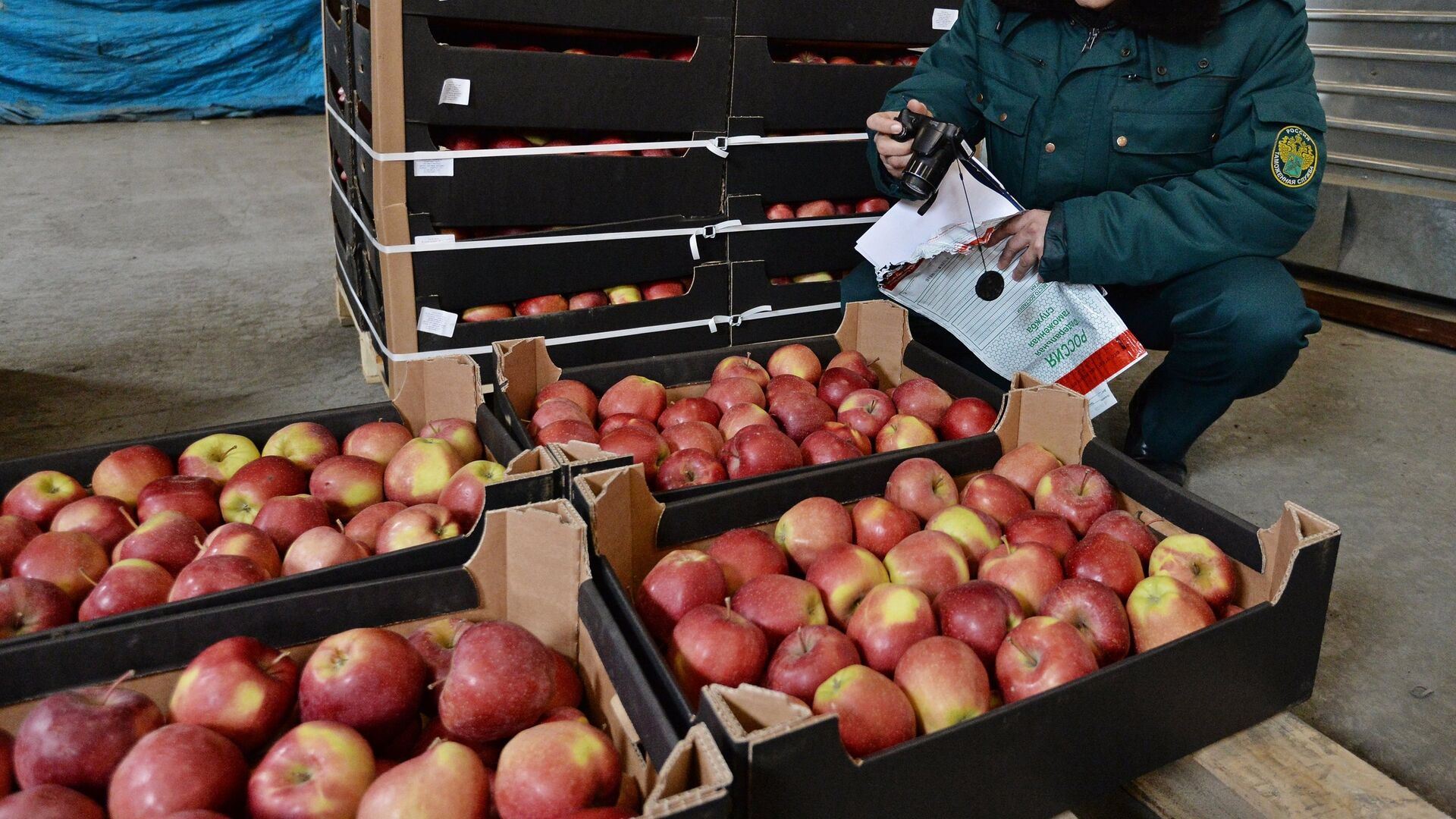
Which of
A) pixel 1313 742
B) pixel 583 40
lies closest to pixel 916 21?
pixel 583 40

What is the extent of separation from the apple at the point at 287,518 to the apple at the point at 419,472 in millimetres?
129

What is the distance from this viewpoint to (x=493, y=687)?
0.97 metres

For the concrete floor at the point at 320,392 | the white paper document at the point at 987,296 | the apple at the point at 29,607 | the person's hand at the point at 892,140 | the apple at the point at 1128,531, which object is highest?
the person's hand at the point at 892,140

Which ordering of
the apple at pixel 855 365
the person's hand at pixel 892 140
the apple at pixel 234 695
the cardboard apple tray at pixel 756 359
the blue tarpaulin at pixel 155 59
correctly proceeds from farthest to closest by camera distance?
the blue tarpaulin at pixel 155 59
the person's hand at pixel 892 140
the apple at pixel 855 365
the cardboard apple tray at pixel 756 359
the apple at pixel 234 695

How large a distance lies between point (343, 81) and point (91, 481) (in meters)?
1.39

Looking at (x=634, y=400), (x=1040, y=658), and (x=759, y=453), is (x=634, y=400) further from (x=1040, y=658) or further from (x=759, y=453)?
(x=1040, y=658)

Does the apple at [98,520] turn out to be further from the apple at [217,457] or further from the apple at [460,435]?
the apple at [460,435]

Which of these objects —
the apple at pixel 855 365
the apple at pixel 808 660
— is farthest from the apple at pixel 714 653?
the apple at pixel 855 365

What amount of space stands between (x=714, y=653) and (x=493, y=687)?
244mm

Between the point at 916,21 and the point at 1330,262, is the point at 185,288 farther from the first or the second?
the point at 1330,262

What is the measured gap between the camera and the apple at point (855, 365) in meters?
1.99

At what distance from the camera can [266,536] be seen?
4.24 feet

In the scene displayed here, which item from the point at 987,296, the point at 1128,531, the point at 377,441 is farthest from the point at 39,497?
the point at 987,296

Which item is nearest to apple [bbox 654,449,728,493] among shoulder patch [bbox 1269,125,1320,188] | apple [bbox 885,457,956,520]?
apple [bbox 885,457,956,520]
